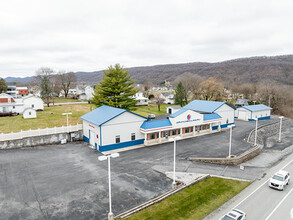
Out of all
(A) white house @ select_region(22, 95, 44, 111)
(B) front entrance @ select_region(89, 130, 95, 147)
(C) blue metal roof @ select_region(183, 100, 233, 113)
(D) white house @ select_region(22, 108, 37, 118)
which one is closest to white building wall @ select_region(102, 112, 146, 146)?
(B) front entrance @ select_region(89, 130, 95, 147)

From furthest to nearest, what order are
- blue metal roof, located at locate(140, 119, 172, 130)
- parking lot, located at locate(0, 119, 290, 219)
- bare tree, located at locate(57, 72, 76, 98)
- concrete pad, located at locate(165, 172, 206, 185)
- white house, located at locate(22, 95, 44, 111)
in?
bare tree, located at locate(57, 72, 76, 98) < white house, located at locate(22, 95, 44, 111) < blue metal roof, located at locate(140, 119, 172, 130) < concrete pad, located at locate(165, 172, 206, 185) < parking lot, located at locate(0, 119, 290, 219)

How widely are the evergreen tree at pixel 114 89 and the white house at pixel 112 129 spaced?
1034cm

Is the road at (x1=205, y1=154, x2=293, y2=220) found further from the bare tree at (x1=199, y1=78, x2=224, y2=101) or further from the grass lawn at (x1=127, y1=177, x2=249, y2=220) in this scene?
the bare tree at (x1=199, y1=78, x2=224, y2=101)

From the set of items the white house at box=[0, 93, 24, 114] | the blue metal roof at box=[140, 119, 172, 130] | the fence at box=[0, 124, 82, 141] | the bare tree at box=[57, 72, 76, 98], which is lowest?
the fence at box=[0, 124, 82, 141]

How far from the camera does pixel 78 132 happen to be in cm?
3316

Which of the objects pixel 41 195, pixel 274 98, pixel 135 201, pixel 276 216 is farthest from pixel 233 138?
pixel 274 98

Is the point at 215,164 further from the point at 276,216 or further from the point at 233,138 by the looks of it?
the point at 233,138

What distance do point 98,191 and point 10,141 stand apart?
18.7 m

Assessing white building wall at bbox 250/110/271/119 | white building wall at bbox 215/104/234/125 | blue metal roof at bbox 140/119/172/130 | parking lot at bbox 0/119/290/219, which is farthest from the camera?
white building wall at bbox 250/110/271/119

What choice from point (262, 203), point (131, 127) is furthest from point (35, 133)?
point (262, 203)

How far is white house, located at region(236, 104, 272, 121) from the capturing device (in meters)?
52.6

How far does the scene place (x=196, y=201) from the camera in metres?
16.8

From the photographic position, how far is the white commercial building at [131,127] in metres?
28.7

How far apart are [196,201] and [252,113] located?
43381mm
